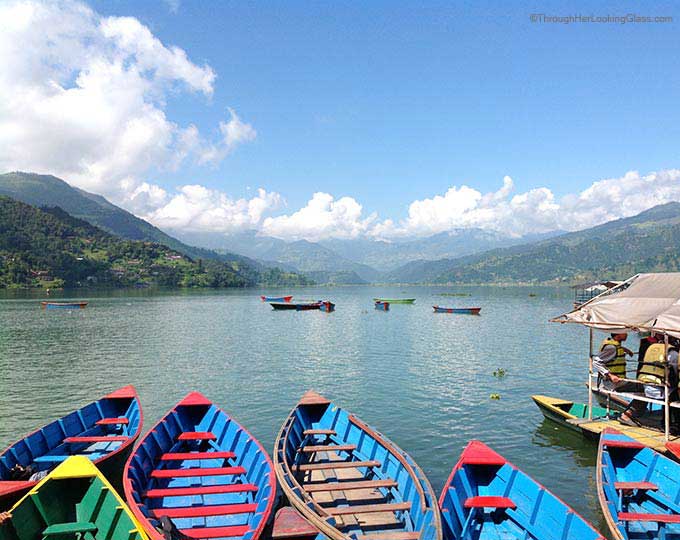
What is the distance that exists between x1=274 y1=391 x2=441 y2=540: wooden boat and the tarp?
1153 cm

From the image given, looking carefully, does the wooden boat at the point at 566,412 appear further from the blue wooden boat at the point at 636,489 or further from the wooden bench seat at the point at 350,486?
the wooden bench seat at the point at 350,486

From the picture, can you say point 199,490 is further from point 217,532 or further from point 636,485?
point 636,485

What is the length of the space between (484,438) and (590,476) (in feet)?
17.3

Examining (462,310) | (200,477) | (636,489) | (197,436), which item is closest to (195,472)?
(200,477)

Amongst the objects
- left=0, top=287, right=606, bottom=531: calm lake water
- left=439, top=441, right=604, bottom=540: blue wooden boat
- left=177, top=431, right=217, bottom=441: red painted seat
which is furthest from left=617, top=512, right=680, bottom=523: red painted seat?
left=177, top=431, right=217, bottom=441: red painted seat

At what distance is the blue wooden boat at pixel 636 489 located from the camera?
11.4m

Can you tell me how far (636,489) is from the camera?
1316cm

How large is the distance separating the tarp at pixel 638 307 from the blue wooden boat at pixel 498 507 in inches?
383

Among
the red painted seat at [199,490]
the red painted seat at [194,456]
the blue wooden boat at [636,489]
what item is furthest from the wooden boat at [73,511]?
the blue wooden boat at [636,489]

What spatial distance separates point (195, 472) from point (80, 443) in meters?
6.07

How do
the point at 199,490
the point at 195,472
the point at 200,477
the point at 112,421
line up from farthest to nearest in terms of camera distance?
the point at 112,421 → the point at 200,477 → the point at 195,472 → the point at 199,490

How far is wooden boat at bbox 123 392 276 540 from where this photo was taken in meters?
11.0

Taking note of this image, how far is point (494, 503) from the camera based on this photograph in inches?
456

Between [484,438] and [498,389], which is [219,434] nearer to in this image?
[484,438]
